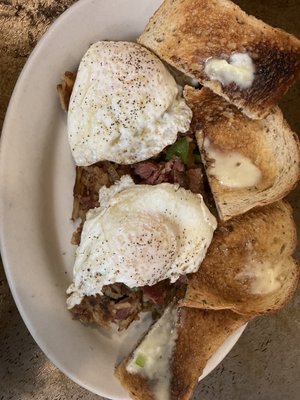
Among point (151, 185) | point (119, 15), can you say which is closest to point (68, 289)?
point (151, 185)

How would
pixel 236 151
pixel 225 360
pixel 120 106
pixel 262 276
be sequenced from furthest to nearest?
pixel 225 360
pixel 262 276
pixel 236 151
pixel 120 106

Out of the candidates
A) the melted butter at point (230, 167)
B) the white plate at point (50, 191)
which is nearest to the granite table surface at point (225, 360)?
the white plate at point (50, 191)

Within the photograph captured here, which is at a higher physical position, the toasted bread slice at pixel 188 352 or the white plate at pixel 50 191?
the white plate at pixel 50 191

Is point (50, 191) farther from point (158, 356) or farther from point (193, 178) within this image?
point (158, 356)

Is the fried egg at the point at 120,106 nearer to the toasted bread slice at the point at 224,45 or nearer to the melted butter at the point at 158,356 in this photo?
the toasted bread slice at the point at 224,45

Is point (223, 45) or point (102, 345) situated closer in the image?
point (223, 45)

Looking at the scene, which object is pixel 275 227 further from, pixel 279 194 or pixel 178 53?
pixel 178 53

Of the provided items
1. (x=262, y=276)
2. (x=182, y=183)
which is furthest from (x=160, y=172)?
(x=262, y=276)
